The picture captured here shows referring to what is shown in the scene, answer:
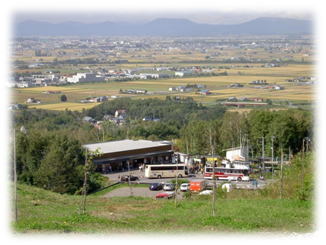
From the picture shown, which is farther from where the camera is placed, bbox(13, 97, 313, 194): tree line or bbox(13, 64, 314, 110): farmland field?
bbox(13, 64, 314, 110): farmland field

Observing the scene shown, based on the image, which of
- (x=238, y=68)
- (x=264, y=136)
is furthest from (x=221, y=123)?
(x=238, y=68)

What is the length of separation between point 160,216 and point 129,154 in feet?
38.9

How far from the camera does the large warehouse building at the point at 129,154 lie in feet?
59.3

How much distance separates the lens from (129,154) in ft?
61.9

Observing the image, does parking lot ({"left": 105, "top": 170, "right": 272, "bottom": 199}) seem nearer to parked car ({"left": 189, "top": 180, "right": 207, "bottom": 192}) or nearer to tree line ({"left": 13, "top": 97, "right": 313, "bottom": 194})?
parked car ({"left": 189, "top": 180, "right": 207, "bottom": 192})

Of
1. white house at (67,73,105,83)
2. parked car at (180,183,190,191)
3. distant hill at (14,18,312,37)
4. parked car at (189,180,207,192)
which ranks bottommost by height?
parked car at (180,183,190,191)

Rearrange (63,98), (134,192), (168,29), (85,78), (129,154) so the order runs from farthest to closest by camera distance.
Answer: (168,29)
(85,78)
(63,98)
(129,154)
(134,192)

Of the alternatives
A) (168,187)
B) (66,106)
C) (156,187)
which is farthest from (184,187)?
(66,106)

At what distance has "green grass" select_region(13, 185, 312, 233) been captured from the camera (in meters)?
5.73

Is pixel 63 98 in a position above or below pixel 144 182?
above

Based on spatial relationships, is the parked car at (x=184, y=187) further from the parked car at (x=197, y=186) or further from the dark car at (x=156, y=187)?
the dark car at (x=156, y=187)

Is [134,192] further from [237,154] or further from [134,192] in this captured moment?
[237,154]

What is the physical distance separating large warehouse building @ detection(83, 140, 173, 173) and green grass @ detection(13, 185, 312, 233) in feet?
28.3

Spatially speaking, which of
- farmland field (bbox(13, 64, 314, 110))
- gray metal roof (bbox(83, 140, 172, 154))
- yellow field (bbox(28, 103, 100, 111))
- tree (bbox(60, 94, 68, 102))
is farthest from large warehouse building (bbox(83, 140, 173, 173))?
tree (bbox(60, 94, 68, 102))
